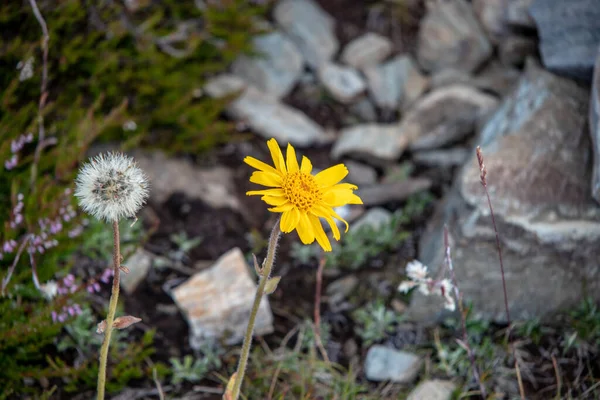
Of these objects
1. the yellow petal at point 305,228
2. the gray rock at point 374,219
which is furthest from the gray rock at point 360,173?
the yellow petal at point 305,228

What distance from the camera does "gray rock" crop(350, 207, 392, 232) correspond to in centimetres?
421

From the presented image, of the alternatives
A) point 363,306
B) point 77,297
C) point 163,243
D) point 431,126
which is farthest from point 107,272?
point 431,126

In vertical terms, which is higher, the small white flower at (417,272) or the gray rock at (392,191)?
the small white flower at (417,272)

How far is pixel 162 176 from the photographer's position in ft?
14.6

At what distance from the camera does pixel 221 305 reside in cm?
339

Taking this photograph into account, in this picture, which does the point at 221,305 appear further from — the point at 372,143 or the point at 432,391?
the point at 372,143

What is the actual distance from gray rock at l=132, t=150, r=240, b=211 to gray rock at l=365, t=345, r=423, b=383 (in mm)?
1641

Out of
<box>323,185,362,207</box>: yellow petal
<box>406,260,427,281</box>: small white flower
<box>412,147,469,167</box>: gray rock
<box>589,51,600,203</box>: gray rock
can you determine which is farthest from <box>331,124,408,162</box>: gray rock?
<box>323,185,362,207</box>: yellow petal

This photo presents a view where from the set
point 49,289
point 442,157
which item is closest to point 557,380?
point 442,157

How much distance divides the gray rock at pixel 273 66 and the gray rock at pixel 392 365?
2.75 meters

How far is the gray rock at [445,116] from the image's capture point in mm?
4730

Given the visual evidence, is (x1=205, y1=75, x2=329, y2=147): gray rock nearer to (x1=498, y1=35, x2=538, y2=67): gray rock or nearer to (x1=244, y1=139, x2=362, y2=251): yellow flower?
(x1=498, y1=35, x2=538, y2=67): gray rock

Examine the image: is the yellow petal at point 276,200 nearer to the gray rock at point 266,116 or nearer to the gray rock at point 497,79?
the gray rock at point 266,116

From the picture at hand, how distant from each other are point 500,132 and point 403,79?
65.6 inches
